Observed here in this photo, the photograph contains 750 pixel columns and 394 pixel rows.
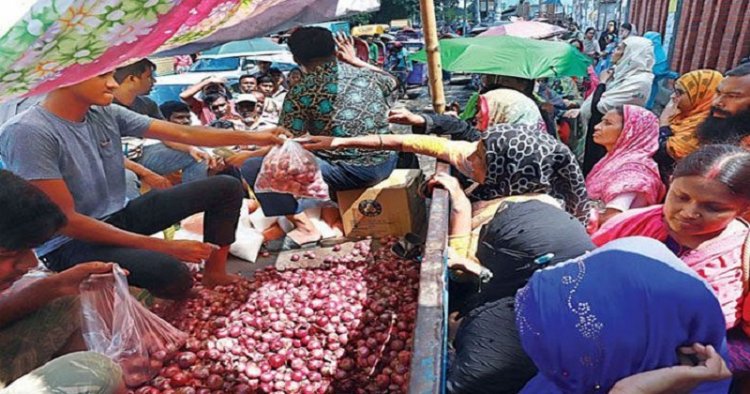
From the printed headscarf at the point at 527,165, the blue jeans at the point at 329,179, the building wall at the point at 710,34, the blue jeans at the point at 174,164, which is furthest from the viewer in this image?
the building wall at the point at 710,34

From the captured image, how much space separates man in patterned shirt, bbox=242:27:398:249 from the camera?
3082mm

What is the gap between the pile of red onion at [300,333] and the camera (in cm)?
203

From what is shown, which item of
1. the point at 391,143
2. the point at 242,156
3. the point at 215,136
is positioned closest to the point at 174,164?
the point at 242,156

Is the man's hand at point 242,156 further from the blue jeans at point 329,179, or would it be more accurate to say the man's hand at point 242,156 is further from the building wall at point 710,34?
the building wall at point 710,34

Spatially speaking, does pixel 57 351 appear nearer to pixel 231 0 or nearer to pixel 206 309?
pixel 206 309

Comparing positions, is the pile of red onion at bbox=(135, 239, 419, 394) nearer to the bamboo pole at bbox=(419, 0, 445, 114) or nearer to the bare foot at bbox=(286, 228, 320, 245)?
the bare foot at bbox=(286, 228, 320, 245)

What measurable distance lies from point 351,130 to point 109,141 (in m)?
1.38

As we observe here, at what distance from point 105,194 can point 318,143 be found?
1.18 metres

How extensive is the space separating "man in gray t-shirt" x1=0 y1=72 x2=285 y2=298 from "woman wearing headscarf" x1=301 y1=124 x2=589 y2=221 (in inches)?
52.5

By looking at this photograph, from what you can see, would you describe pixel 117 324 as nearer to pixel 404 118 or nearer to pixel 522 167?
pixel 522 167

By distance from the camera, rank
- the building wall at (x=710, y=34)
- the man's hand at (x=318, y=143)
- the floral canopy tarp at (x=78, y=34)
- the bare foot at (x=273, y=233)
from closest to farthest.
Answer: the floral canopy tarp at (x=78, y=34) → the man's hand at (x=318, y=143) → the bare foot at (x=273, y=233) → the building wall at (x=710, y=34)

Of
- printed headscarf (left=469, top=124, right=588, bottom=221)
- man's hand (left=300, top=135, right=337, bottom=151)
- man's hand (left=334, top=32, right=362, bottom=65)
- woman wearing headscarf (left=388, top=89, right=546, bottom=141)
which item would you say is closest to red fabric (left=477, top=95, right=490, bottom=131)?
woman wearing headscarf (left=388, top=89, right=546, bottom=141)

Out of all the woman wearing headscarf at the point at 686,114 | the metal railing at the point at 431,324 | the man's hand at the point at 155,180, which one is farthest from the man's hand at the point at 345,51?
the metal railing at the point at 431,324

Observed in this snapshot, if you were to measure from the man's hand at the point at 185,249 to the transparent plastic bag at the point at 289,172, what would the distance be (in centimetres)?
70
